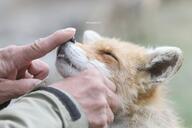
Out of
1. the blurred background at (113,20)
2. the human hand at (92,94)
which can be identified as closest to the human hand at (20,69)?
the human hand at (92,94)

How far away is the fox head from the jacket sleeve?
63 centimetres

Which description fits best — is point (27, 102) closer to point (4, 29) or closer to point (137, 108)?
point (137, 108)

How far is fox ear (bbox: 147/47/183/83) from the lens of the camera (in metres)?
2.98

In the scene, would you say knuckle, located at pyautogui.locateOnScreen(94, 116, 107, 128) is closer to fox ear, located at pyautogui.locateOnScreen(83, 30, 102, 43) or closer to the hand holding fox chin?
the hand holding fox chin

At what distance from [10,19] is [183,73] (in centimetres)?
336

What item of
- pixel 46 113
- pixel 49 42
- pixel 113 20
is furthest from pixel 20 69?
pixel 113 20

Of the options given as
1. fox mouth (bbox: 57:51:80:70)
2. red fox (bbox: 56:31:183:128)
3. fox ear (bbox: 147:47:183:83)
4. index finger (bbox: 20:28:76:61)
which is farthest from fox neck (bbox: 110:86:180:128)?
index finger (bbox: 20:28:76:61)

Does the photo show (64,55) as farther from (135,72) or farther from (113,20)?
(113,20)

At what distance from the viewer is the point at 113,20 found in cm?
614

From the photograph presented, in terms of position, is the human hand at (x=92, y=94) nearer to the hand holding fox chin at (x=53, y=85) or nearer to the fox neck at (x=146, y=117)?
the hand holding fox chin at (x=53, y=85)

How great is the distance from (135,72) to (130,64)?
45mm

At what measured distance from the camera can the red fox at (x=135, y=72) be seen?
2936mm

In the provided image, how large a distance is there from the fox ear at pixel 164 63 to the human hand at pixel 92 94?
2.16 ft

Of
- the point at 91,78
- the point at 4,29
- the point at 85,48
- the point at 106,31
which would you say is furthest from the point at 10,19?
the point at 91,78
